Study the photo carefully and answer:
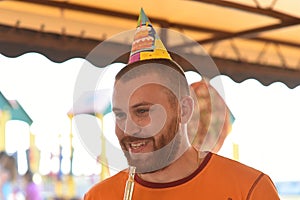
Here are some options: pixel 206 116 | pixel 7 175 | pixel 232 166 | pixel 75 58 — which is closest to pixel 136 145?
pixel 206 116

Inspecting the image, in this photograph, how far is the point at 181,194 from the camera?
0.83 m

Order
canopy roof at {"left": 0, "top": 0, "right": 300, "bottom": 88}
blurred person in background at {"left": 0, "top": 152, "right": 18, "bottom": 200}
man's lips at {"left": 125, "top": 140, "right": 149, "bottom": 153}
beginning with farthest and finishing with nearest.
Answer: blurred person in background at {"left": 0, "top": 152, "right": 18, "bottom": 200}, canopy roof at {"left": 0, "top": 0, "right": 300, "bottom": 88}, man's lips at {"left": 125, "top": 140, "right": 149, "bottom": 153}

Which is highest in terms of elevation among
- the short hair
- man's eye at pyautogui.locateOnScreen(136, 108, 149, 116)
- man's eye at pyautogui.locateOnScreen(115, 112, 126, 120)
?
the short hair

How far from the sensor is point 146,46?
30.3 inches

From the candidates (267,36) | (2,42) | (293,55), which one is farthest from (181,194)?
(293,55)

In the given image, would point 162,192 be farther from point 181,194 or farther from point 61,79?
point 61,79

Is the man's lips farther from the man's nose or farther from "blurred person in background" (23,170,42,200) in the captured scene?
"blurred person in background" (23,170,42,200)

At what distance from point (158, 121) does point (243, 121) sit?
3581mm

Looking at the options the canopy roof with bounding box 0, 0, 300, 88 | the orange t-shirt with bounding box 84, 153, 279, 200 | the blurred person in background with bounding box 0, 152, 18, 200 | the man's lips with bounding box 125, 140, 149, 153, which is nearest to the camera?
the man's lips with bounding box 125, 140, 149, 153

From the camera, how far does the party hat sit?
754 millimetres

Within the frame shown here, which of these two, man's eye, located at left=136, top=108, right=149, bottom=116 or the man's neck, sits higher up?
man's eye, located at left=136, top=108, right=149, bottom=116

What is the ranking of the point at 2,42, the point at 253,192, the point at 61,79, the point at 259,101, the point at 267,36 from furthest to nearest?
the point at 259,101 → the point at 267,36 → the point at 61,79 → the point at 2,42 → the point at 253,192

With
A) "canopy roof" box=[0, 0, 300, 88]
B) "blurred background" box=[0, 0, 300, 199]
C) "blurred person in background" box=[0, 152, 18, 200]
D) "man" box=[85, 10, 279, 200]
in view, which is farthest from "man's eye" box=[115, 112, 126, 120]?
"blurred person in background" box=[0, 152, 18, 200]

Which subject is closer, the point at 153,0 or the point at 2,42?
the point at 2,42
